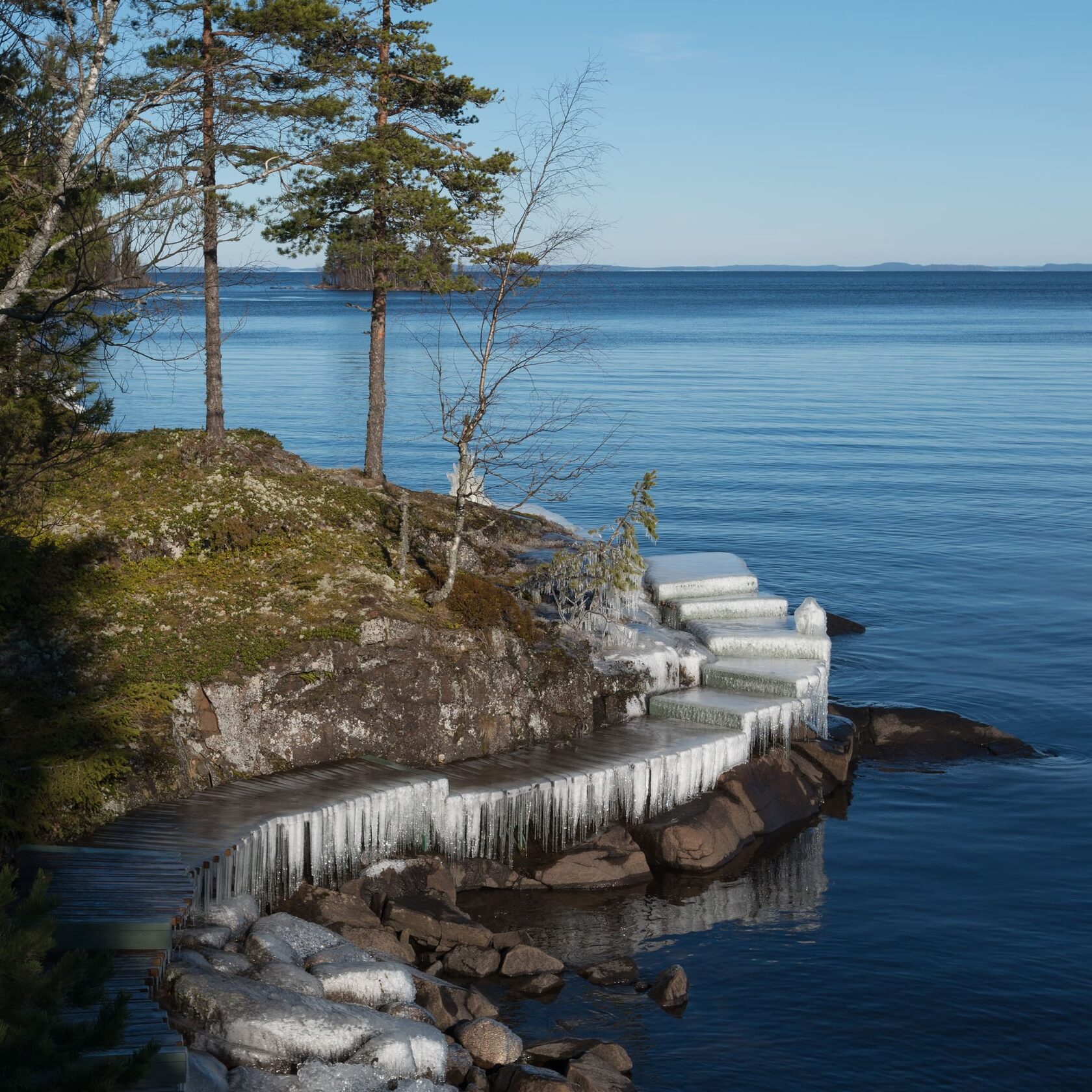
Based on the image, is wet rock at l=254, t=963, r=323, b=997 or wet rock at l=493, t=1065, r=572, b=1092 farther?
wet rock at l=254, t=963, r=323, b=997

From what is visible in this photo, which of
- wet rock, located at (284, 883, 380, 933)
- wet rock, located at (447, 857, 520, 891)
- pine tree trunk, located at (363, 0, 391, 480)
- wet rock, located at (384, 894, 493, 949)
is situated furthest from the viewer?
pine tree trunk, located at (363, 0, 391, 480)

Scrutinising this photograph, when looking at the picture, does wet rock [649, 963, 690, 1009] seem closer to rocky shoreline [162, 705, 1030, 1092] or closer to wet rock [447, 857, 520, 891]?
rocky shoreline [162, 705, 1030, 1092]

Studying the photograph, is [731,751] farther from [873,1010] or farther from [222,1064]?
[222,1064]

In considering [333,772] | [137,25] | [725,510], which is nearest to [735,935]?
[333,772]

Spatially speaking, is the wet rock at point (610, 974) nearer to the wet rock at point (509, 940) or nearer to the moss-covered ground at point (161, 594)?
the wet rock at point (509, 940)

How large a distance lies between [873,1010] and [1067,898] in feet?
14.8

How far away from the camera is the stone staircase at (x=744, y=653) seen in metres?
20.4

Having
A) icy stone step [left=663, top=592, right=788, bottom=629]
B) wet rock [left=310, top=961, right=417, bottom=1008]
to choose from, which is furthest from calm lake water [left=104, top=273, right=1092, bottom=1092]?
icy stone step [left=663, top=592, right=788, bottom=629]

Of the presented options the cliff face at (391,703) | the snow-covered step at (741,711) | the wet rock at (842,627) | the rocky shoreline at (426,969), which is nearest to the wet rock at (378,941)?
the rocky shoreline at (426,969)

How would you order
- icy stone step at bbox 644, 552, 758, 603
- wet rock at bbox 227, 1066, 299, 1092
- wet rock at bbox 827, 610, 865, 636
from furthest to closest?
wet rock at bbox 827, 610, 865, 636, icy stone step at bbox 644, 552, 758, 603, wet rock at bbox 227, 1066, 299, 1092

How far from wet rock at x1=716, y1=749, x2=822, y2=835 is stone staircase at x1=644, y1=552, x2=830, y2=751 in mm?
394

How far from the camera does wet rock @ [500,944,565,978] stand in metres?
14.6

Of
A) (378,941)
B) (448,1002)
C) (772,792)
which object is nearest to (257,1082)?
(448,1002)

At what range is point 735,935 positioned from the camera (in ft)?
52.9
